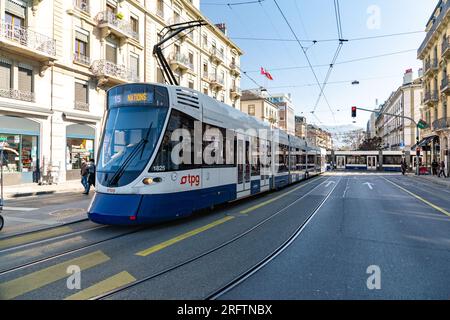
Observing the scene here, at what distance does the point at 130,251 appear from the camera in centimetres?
517

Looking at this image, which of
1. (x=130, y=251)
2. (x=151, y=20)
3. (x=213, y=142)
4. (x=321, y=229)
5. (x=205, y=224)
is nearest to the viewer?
(x=130, y=251)

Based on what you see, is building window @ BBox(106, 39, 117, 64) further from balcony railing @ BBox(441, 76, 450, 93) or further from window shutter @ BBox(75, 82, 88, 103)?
balcony railing @ BBox(441, 76, 450, 93)

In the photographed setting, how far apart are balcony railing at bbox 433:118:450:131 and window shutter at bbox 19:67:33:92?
37.1 m

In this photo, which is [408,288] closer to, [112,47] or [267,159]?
[267,159]

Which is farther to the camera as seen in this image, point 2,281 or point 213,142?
point 213,142

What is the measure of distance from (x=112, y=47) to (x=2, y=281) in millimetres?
23552

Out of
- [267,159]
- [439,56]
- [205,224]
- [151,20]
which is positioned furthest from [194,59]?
[205,224]

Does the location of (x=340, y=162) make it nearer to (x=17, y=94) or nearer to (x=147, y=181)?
(x=17, y=94)

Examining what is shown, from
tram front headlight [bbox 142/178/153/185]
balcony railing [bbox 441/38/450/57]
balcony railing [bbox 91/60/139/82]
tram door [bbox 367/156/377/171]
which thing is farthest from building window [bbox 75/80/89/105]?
tram door [bbox 367/156/377/171]

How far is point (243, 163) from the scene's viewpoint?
10594mm

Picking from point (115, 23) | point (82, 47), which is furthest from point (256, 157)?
point (115, 23)

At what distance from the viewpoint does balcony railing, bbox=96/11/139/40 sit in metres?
22.4

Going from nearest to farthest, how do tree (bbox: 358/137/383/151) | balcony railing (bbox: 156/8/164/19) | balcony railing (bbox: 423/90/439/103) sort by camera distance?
balcony railing (bbox: 156/8/164/19)
balcony railing (bbox: 423/90/439/103)
tree (bbox: 358/137/383/151)

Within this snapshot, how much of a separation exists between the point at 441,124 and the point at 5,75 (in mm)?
39003
